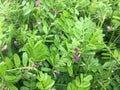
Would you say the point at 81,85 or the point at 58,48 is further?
the point at 58,48

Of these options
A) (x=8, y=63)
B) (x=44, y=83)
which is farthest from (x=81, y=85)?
(x=8, y=63)

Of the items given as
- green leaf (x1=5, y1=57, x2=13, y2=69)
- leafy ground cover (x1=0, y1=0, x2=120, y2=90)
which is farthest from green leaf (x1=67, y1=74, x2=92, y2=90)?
green leaf (x1=5, y1=57, x2=13, y2=69)

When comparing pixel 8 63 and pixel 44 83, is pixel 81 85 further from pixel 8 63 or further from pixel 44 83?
pixel 8 63

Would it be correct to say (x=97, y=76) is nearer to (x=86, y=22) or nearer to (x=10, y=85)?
(x=86, y=22)

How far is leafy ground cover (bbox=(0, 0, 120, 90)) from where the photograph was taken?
31.2 inches

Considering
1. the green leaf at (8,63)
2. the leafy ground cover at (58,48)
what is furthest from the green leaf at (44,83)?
the green leaf at (8,63)

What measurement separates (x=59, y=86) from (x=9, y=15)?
0.36m

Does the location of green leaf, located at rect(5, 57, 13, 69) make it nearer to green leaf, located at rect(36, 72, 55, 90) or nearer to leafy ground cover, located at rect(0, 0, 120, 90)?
leafy ground cover, located at rect(0, 0, 120, 90)

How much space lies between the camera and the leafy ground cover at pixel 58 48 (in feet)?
2.60

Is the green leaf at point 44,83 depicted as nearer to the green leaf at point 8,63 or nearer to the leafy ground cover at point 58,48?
the leafy ground cover at point 58,48

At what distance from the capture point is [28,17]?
110cm

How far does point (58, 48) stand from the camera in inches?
35.0

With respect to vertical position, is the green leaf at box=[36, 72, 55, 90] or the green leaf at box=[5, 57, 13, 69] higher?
the green leaf at box=[5, 57, 13, 69]

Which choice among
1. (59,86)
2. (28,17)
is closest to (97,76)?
(59,86)
